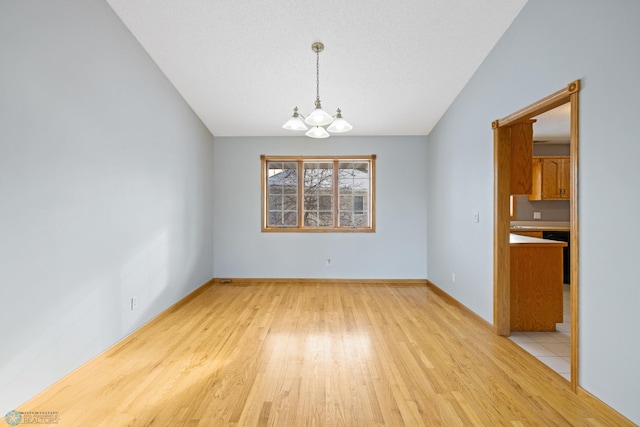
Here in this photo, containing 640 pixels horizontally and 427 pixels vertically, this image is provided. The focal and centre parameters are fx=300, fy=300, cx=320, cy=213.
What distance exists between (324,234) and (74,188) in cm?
353

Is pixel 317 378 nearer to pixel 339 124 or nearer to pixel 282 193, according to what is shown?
pixel 339 124

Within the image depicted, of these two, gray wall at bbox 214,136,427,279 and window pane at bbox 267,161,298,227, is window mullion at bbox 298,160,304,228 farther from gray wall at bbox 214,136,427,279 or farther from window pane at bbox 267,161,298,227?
gray wall at bbox 214,136,427,279

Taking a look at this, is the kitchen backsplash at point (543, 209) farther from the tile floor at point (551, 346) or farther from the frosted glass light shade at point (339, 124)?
the frosted glass light shade at point (339, 124)

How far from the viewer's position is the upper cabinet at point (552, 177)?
5461 millimetres

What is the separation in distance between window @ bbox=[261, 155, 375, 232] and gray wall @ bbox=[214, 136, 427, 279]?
0.60 feet

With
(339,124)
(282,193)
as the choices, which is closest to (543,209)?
(282,193)

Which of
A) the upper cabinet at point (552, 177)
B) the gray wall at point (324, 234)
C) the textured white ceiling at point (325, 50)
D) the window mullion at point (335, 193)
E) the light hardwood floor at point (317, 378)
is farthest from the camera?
the upper cabinet at point (552, 177)

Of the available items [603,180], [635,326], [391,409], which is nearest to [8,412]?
[391,409]

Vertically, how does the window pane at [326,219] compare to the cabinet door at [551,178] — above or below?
below

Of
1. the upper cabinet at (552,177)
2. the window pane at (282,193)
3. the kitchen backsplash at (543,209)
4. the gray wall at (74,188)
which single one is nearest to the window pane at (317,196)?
the window pane at (282,193)

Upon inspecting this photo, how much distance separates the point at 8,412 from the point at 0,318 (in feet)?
1.83

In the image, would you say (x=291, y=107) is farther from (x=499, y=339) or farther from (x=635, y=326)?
(x=635, y=326)

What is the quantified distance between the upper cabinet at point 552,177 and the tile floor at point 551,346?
303cm

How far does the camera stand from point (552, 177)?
549 cm
